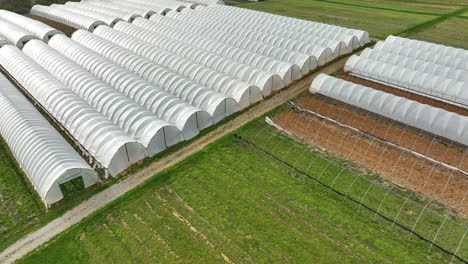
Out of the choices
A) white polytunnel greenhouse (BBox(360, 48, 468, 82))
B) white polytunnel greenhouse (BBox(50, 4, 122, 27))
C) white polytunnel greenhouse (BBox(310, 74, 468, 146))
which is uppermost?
white polytunnel greenhouse (BBox(50, 4, 122, 27))

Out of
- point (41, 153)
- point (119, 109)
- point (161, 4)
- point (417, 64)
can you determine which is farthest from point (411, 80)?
point (161, 4)

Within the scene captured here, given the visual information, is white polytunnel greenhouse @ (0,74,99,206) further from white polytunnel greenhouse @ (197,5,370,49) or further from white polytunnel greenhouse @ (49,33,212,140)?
white polytunnel greenhouse @ (197,5,370,49)

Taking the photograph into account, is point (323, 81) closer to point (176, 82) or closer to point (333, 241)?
point (176, 82)

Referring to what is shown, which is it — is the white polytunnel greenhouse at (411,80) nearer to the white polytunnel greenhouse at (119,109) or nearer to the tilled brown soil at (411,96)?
the tilled brown soil at (411,96)

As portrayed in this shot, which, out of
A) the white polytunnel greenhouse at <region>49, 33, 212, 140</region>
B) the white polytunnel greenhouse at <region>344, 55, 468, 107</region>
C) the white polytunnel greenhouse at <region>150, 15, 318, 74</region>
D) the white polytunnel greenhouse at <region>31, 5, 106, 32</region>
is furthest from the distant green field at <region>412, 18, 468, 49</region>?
the white polytunnel greenhouse at <region>31, 5, 106, 32</region>

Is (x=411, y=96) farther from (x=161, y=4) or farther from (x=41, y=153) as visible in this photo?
(x=161, y=4)
